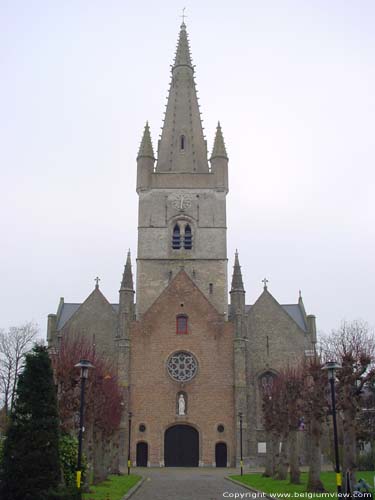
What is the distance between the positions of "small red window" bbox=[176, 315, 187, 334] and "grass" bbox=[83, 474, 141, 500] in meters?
17.8

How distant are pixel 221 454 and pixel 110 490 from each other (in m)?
22.0

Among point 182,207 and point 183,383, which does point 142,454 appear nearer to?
point 183,383

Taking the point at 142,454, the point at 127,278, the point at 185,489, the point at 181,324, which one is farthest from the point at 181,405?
the point at 185,489

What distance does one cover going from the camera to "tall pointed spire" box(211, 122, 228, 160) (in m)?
61.9

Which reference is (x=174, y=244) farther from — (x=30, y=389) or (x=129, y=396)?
(x=30, y=389)

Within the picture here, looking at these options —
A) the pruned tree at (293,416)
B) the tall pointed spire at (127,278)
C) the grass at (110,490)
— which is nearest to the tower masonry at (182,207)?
the tall pointed spire at (127,278)

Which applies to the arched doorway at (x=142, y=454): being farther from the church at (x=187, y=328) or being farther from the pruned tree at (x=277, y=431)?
the pruned tree at (x=277, y=431)

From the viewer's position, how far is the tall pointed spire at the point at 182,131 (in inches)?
2400

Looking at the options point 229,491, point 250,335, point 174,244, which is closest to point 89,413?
point 229,491

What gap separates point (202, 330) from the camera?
49.8 m

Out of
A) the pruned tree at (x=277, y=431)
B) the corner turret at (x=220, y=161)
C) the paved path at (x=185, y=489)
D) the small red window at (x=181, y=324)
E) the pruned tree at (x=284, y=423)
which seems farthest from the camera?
the corner turret at (x=220, y=161)

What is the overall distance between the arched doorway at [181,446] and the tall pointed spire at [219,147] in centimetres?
2722

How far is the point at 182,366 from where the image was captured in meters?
48.8

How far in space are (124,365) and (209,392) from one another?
22.5 ft
